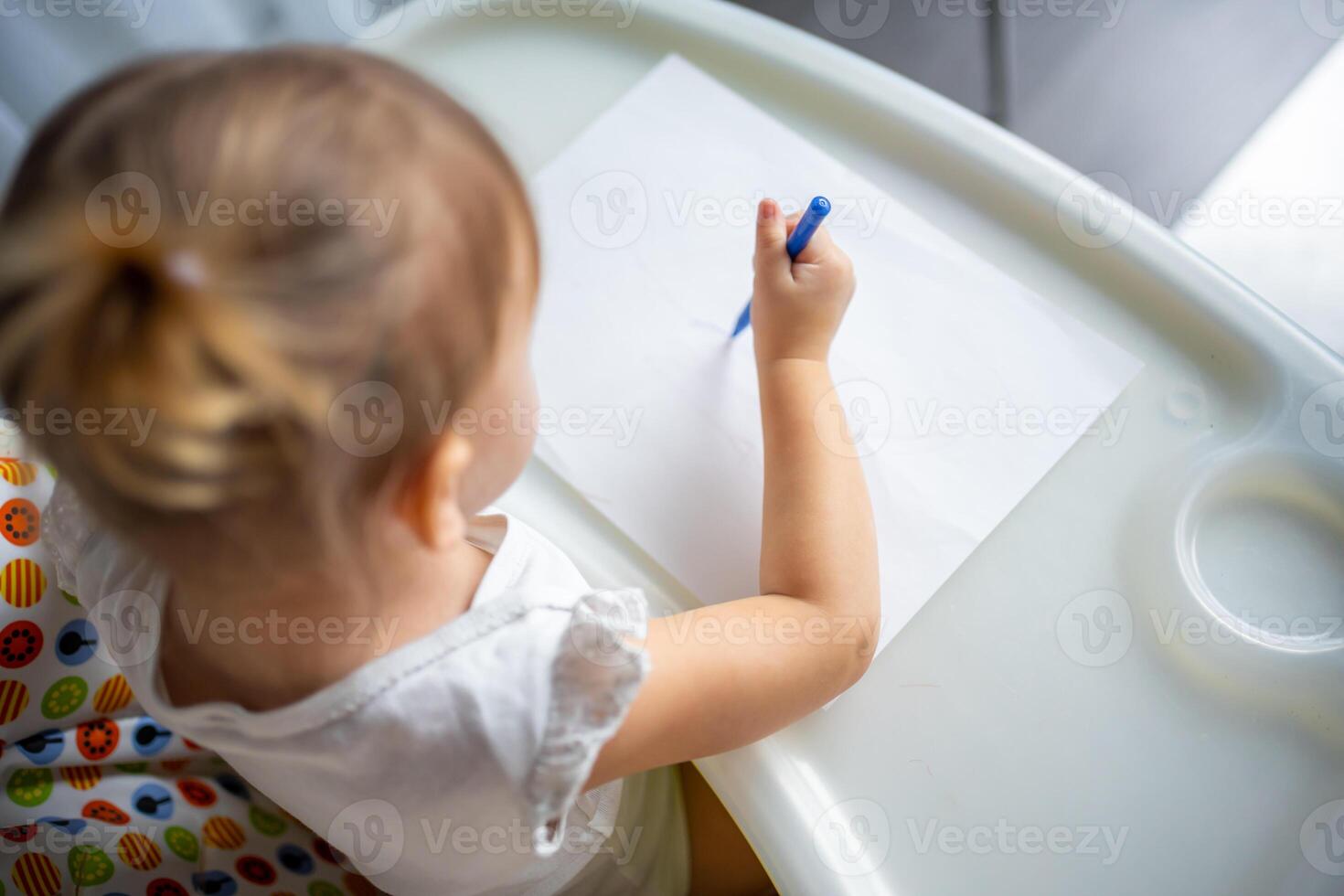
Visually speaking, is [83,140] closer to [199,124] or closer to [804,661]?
[199,124]

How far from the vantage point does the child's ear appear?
0.99 feet

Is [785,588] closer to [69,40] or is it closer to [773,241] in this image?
[773,241]

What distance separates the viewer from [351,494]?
0.30m

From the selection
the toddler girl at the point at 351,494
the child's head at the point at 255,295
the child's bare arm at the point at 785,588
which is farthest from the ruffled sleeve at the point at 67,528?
the child's bare arm at the point at 785,588

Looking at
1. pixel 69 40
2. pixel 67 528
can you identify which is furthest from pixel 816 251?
pixel 69 40

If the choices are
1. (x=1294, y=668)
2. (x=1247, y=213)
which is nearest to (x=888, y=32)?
(x=1247, y=213)

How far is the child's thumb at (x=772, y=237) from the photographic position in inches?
21.5

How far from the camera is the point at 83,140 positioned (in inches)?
10.9

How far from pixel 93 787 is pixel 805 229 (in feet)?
1.68

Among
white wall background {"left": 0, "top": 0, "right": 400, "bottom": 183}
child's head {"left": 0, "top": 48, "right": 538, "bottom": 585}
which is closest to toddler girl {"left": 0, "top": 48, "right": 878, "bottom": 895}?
child's head {"left": 0, "top": 48, "right": 538, "bottom": 585}

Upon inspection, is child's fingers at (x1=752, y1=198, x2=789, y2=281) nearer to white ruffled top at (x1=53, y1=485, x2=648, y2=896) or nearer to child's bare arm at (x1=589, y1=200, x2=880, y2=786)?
child's bare arm at (x1=589, y1=200, x2=880, y2=786)

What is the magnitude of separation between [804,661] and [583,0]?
501 mm

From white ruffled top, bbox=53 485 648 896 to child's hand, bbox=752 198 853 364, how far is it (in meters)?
0.21

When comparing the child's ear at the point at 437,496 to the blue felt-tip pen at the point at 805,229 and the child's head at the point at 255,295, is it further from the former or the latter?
the blue felt-tip pen at the point at 805,229
